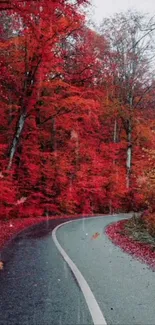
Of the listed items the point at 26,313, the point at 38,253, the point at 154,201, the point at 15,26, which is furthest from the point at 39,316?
the point at 15,26

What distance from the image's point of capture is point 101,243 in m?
11.6

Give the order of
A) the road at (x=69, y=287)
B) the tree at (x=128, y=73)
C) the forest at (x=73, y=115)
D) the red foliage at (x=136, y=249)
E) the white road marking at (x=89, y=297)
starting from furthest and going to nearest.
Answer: the tree at (x=128, y=73), the forest at (x=73, y=115), the red foliage at (x=136, y=249), the road at (x=69, y=287), the white road marking at (x=89, y=297)

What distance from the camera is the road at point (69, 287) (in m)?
4.15

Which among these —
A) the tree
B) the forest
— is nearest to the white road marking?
the forest

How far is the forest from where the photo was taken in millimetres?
16281

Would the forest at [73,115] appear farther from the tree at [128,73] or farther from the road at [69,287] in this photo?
the road at [69,287]

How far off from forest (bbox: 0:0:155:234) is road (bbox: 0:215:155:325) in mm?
6129

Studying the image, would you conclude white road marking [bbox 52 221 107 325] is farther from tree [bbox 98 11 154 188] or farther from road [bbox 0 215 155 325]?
tree [bbox 98 11 154 188]

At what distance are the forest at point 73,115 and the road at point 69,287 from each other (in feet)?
20.1

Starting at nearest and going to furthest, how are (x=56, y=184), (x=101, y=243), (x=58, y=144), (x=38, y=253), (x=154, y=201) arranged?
(x=38, y=253)
(x=101, y=243)
(x=154, y=201)
(x=56, y=184)
(x=58, y=144)

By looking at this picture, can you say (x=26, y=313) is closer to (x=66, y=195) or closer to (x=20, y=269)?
(x=20, y=269)

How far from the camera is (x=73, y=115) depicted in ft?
76.2

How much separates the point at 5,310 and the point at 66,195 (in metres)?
20.7

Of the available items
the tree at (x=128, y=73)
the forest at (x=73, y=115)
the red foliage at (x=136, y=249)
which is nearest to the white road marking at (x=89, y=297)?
the red foliage at (x=136, y=249)
